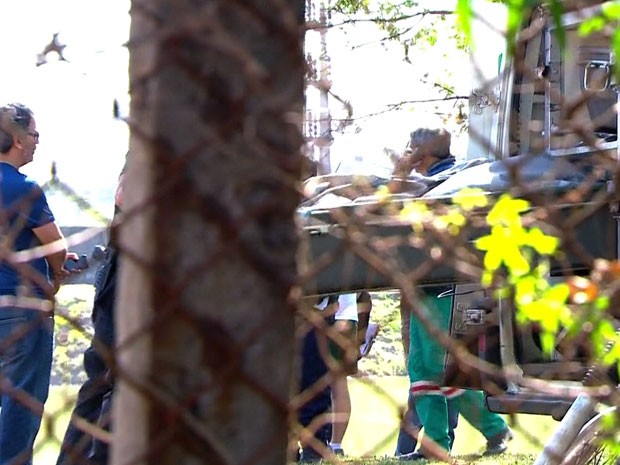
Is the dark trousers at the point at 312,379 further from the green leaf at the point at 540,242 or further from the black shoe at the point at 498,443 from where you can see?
the green leaf at the point at 540,242

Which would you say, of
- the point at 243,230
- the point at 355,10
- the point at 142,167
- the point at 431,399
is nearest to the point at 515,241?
the point at 243,230

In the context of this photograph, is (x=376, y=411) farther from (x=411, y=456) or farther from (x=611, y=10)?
(x=611, y=10)

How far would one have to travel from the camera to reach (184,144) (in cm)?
127

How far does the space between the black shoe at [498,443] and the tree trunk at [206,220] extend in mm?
5487

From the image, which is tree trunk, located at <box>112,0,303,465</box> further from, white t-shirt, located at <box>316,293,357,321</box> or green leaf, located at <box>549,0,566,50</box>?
white t-shirt, located at <box>316,293,357,321</box>

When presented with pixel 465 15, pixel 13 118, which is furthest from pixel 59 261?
pixel 465 15

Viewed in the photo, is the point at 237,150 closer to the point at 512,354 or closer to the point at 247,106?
the point at 247,106

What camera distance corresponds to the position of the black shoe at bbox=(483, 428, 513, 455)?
6.61m

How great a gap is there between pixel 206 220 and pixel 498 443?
569 centimetres

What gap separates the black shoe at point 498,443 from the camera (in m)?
6.61

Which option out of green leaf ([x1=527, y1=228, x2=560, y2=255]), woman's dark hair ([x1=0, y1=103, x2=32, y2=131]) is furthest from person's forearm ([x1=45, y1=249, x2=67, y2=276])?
green leaf ([x1=527, y1=228, x2=560, y2=255])

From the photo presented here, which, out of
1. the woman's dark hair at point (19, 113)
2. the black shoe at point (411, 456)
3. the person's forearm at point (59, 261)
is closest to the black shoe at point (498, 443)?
the black shoe at point (411, 456)

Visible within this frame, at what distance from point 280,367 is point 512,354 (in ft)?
14.2

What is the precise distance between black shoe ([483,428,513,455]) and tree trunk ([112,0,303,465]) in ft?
18.0
